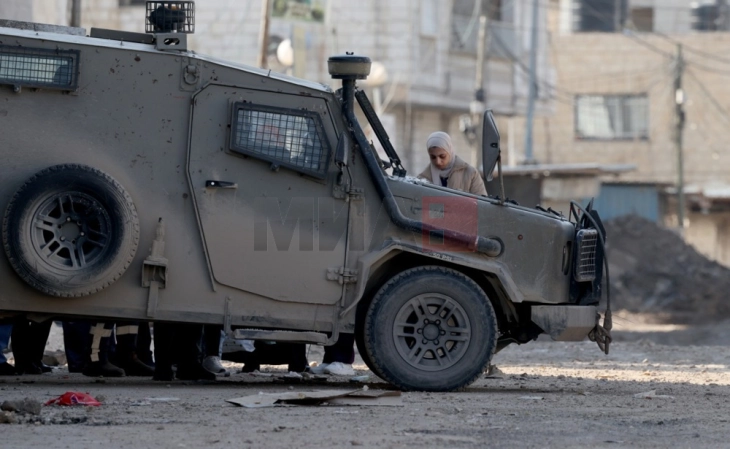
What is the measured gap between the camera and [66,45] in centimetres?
877

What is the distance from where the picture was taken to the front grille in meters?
9.37

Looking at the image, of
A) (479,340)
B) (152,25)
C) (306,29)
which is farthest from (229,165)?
(306,29)

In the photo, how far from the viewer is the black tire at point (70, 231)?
8359mm

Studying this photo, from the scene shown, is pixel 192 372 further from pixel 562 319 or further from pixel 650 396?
pixel 650 396

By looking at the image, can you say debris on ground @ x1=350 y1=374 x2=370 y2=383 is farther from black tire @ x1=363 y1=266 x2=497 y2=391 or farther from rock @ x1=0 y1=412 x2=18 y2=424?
rock @ x1=0 y1=412 x2=18 y2=424

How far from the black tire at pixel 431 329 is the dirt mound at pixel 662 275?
18662 millimetres

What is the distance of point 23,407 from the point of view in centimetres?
742

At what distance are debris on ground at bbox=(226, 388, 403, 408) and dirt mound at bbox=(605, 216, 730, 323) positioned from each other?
19.5 m

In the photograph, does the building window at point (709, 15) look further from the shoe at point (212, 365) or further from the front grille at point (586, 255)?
the shoe at point (212, 365)

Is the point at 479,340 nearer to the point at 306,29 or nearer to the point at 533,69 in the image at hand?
the point at 306,29

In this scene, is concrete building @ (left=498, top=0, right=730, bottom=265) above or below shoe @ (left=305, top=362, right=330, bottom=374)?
above

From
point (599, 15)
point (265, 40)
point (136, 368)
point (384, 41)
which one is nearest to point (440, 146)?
point (136, 368)

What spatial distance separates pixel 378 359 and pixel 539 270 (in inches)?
50.4

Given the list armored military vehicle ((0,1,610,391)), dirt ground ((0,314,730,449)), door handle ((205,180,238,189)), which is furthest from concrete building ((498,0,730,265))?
door handle ((205,180,238,189))
